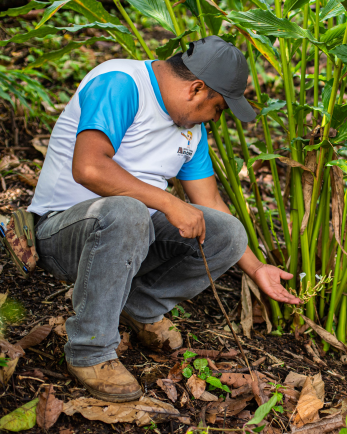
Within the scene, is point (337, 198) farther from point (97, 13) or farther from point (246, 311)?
point (97, 13)

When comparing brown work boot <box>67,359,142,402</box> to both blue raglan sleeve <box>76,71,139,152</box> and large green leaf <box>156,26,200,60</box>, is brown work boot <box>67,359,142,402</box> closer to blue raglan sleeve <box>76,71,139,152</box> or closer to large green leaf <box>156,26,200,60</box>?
blue raglan sleeve <box>76,71,139,152</box>

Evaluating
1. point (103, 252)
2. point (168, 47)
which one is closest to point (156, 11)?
point (168, 47)

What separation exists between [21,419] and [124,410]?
0.29 m

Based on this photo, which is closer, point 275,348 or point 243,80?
point 243,80

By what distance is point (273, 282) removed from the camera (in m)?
1.67

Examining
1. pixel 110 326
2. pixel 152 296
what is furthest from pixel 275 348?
pixel 110 326

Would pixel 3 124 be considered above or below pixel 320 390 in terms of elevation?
above

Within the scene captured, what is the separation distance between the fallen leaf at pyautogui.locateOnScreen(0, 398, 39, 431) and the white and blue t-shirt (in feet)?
2.14

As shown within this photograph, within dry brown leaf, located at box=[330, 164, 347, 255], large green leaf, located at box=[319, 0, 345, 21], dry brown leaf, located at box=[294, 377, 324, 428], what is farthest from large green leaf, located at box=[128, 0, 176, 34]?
dry brown leaf, located at box=[294, 377, 324, 428]

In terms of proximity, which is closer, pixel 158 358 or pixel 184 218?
pixel 184 218

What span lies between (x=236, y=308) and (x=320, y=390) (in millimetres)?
538

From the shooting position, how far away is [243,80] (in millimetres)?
1450

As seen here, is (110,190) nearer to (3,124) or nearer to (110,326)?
(110,326)

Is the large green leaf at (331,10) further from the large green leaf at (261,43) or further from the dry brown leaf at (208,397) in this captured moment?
the dry brown leaf at (208,397)
